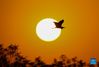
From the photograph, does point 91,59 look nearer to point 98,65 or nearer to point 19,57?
point 98,65

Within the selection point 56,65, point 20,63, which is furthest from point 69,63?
point 20,63

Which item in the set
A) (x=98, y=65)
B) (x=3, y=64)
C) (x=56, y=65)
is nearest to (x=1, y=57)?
(x=3, y=64)

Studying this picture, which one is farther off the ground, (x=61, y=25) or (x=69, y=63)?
(x=61, y=25)

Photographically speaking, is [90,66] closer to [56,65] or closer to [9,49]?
[56,65]

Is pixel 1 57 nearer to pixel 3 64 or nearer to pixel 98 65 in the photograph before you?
pixel 3 64

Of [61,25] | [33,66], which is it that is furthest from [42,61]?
[61,25]

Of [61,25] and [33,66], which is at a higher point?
[61,25]

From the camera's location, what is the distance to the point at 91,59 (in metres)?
9.77

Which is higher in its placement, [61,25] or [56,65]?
[61,25]

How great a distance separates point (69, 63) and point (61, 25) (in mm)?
809

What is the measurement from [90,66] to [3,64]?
1494 millimetres

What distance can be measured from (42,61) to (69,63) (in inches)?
18.5

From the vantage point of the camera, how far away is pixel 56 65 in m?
9.83

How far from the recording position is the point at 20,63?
9.60 meters
